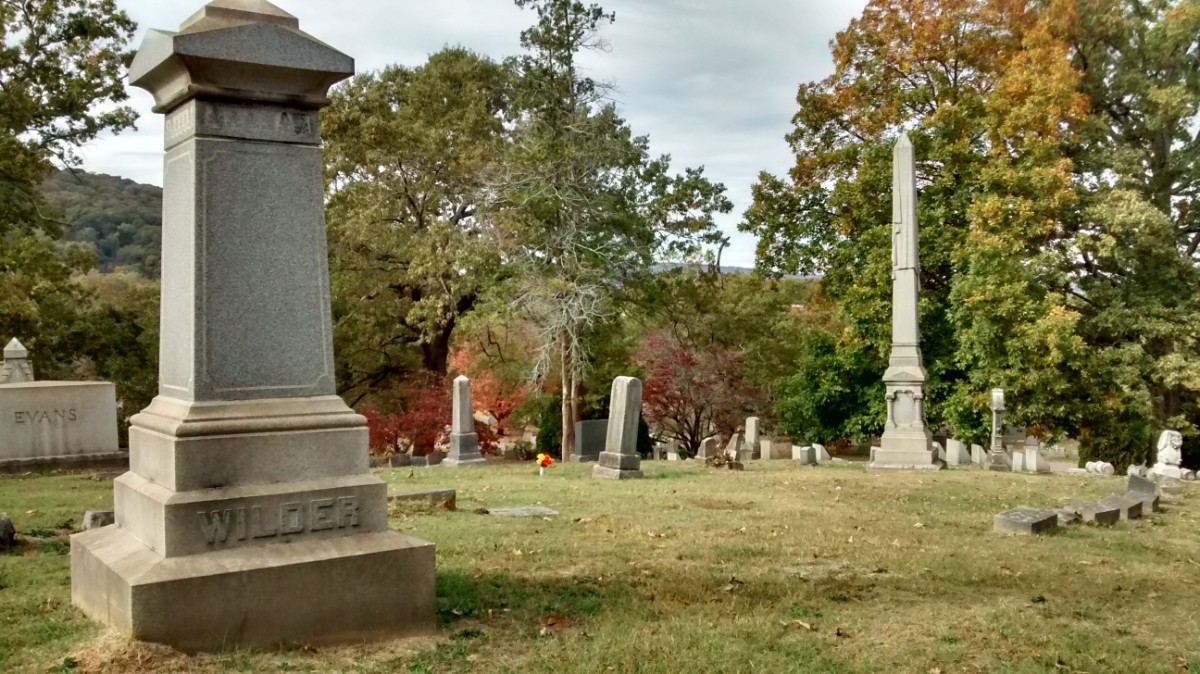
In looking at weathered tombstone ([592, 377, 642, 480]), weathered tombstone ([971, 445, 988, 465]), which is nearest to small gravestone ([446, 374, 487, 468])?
weathered tombstone ([592, 377, 642, 480])

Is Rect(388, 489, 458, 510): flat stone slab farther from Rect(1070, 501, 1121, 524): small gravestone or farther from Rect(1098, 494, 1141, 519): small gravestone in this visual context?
Rect(1098, 494, 1141, 519): small gravestone

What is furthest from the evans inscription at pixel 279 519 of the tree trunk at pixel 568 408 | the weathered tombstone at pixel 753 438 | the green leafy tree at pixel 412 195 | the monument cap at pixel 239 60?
the weathered tombstone at pixel 753 438

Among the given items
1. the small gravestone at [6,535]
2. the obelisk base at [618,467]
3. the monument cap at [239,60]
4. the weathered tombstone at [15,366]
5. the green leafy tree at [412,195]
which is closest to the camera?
the monument cap at [239,60]

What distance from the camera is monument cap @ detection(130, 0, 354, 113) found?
15.1ft

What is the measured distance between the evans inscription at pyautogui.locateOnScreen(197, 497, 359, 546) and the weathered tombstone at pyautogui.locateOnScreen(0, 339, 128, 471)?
1092cm

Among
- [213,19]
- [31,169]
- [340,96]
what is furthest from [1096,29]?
[31,169]

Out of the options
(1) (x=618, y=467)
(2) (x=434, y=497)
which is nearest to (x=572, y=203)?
(1) (x=618, y=467)

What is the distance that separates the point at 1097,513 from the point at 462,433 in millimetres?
12025

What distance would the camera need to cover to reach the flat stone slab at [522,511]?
9234 millimetres

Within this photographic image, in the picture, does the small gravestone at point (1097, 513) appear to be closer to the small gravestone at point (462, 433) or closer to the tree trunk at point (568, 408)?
the small gravestone at point (462, 433)

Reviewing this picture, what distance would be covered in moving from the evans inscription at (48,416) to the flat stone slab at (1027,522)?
43.2 feet

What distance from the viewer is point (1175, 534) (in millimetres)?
9359

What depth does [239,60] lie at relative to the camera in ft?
15.3

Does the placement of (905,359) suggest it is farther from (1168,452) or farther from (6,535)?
(6,535)
